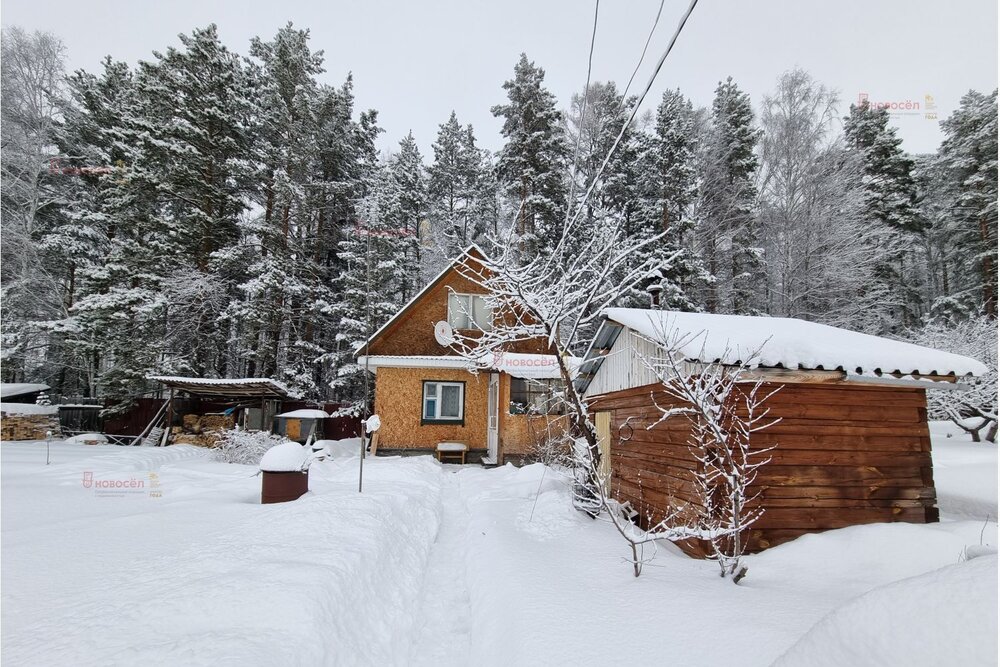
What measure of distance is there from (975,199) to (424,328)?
27.9 metres

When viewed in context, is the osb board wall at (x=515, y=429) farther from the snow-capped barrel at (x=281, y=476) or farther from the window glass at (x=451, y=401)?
the snow-capped barrel at (x=281, y=476)

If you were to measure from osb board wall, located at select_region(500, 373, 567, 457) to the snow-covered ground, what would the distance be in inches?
246

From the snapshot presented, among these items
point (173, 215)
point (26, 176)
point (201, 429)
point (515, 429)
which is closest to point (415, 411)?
point (515, 429)

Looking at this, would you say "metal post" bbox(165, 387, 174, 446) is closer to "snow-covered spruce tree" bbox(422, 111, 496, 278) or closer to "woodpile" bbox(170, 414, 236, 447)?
"woodpile" bbox(170, 414, 236, 447)

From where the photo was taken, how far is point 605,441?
885 cm

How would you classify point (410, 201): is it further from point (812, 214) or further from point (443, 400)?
point (812, 214)

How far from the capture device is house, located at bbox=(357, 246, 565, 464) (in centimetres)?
1334

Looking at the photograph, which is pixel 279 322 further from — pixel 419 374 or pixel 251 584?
pixel 251 584

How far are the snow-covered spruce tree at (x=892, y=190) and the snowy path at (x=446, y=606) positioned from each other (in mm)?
24675

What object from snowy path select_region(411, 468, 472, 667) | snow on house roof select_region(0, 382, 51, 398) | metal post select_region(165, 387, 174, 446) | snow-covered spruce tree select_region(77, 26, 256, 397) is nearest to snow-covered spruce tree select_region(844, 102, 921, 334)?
snowy path select_region(411, 468, 472, 667)

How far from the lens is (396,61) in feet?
19.4

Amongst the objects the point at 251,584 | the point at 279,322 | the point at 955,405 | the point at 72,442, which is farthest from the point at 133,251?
the point at 955,405

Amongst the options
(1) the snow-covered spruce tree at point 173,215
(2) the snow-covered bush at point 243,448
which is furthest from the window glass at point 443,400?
(1) the snow-covered spruce tree at point 173,215

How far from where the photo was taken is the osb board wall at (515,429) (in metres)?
13.2
